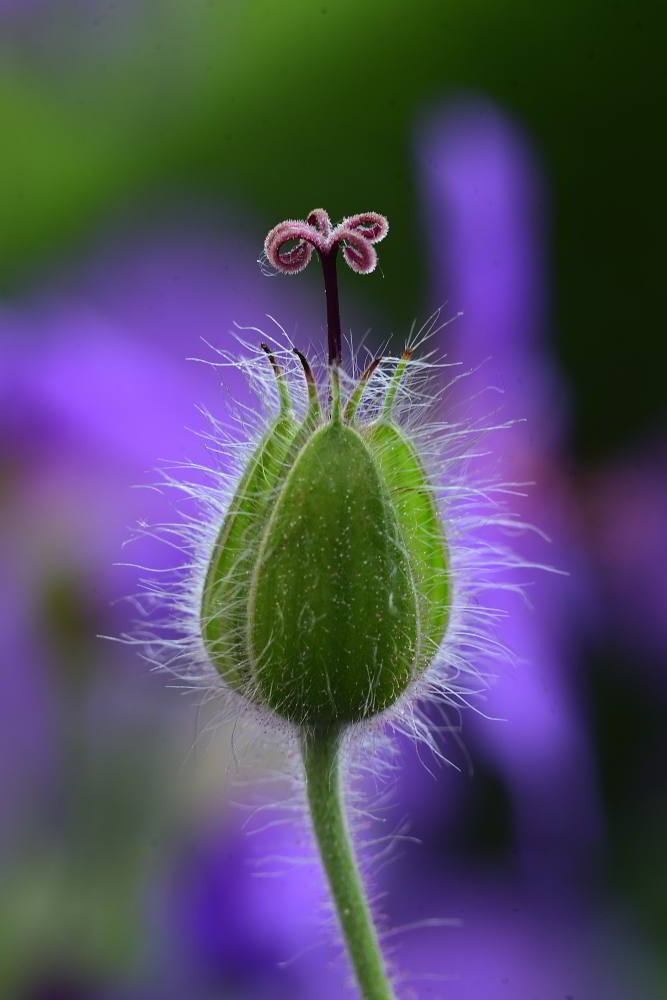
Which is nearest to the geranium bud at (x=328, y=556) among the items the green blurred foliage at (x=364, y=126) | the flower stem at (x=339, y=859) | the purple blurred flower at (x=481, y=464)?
the flower stem at (x=339, y=859)

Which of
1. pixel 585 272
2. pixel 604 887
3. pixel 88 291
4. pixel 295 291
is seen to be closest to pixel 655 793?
pixel 604 887

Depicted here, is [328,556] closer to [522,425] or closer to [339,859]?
[339,859]

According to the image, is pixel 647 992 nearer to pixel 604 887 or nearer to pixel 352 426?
pixel 604 887

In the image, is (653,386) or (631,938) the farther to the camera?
(653,386)

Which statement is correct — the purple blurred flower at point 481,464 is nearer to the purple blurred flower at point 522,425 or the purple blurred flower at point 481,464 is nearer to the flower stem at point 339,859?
the purple blurred flower at point 522,425

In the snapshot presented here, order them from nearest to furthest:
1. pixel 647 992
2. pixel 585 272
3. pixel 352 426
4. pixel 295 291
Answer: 1. pixel 352 426
2. pixel 647 992
3. pixel 585 272
4. pixel 295 291
